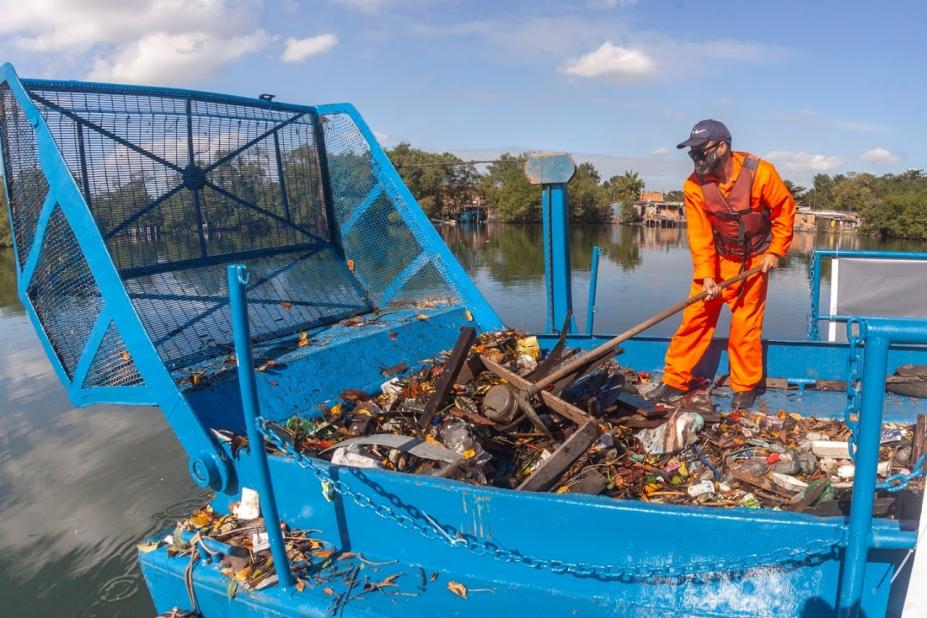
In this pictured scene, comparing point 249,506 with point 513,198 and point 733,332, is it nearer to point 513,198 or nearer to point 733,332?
point 733,332

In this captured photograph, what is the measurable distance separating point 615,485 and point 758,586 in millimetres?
781

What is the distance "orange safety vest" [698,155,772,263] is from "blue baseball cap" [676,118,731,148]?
21 centimetres

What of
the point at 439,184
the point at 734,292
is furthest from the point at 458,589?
the point at 439,184

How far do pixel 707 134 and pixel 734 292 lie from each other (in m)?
0.96

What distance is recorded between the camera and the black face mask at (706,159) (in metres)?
3.53

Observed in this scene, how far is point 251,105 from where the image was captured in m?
4.54

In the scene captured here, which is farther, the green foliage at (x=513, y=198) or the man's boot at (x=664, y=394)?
the green foliage at (x=513, y=198)

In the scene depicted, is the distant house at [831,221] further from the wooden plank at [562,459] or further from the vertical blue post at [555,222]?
the wooden plank at [562,459]

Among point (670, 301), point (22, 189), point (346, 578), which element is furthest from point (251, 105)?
point (670, 301)

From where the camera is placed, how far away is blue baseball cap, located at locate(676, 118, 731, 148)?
350cm

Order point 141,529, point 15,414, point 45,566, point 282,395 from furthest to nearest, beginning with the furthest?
point 15,414 → point 141,529 → point 45,566 → point 282,395

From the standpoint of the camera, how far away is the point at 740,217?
361cm

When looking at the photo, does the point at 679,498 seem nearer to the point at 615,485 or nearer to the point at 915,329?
the point at 615,485

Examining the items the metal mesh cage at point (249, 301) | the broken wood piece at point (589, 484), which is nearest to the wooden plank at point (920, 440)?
the broken wood piece at point (589, 484)
